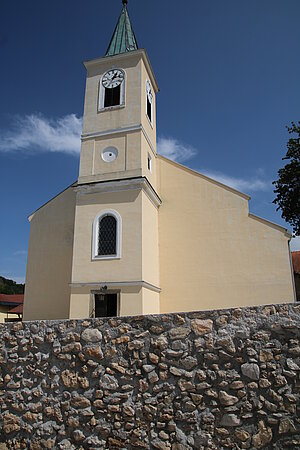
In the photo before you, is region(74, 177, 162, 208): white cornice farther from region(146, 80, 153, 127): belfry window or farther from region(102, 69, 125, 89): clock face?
region(102, 69, 125, 89): clock face

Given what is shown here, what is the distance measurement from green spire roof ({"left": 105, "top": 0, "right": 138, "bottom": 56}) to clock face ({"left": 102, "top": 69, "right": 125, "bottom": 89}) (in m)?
1.13

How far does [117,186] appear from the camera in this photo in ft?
49.5

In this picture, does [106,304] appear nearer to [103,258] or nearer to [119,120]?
[103,258]

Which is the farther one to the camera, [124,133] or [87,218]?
[124,133]

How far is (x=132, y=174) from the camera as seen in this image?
15.2 metres

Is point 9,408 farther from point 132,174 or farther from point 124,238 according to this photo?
point 132,174

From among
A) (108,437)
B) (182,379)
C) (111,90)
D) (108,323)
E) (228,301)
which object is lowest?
(108,437)

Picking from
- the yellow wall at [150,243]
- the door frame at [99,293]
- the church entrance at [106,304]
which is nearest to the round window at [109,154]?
the yellow wall at [150,243]

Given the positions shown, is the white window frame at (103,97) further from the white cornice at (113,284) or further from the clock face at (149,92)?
the white cornice at (113,284)

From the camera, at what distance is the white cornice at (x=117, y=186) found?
14.8 metres

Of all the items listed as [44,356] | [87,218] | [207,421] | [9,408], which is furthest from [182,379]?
[87,218]

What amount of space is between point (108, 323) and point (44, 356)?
1164mm

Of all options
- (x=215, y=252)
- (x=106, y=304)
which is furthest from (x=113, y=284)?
(x=215, y=252)

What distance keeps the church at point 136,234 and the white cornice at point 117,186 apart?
48 millimetres
